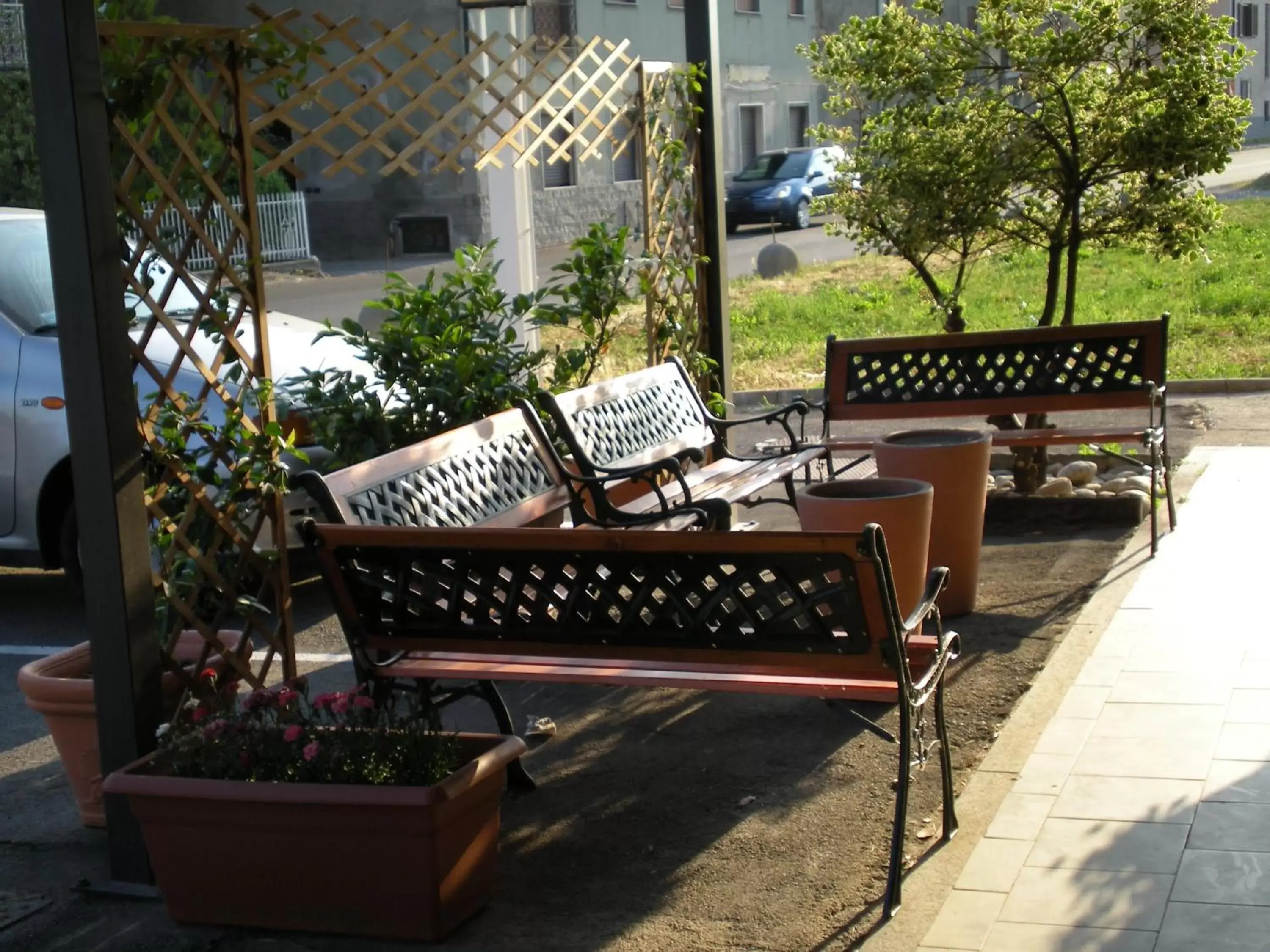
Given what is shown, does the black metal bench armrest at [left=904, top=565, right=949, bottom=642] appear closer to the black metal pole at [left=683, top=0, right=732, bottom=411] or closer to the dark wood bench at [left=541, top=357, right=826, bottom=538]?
the dark wood bench at [left=541, top=357, right=826, bottom=538]

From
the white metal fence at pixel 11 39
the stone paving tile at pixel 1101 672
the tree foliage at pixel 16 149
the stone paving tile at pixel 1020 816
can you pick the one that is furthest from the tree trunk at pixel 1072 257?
the white metal fence at pixel 11 39

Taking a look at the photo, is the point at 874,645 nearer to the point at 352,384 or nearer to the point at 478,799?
the point at 478,799

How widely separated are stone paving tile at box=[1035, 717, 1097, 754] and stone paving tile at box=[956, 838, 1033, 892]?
71 cm

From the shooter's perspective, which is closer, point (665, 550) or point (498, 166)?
point (665, 550)

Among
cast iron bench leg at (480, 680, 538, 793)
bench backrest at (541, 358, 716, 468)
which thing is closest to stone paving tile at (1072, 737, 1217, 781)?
cast iron bench leg at (480, 680, 538, 793)

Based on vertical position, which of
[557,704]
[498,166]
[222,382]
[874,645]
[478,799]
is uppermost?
[498,166]

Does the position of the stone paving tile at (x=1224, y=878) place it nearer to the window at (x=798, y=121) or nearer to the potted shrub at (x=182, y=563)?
the potted shrub at (x=182, y=563)

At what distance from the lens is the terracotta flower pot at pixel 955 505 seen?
645 centimetres

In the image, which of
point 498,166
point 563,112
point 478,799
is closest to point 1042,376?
point 563,112

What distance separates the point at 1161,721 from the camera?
16.7 ft

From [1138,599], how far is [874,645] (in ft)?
9.38

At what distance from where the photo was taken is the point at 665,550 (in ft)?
13.2

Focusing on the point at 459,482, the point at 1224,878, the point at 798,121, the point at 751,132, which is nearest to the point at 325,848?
the point at 459,482

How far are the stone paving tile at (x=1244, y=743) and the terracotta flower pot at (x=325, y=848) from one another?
7.12 ft
